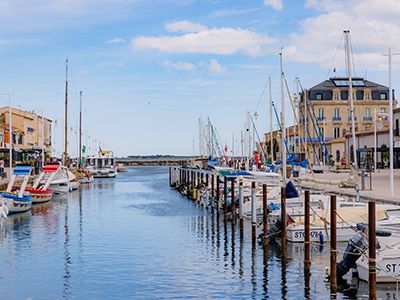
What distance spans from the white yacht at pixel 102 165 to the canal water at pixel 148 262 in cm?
8683

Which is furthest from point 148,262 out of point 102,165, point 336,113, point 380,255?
point 102,165

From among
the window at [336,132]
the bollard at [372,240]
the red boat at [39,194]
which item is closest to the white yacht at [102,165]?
the window at [336,132]

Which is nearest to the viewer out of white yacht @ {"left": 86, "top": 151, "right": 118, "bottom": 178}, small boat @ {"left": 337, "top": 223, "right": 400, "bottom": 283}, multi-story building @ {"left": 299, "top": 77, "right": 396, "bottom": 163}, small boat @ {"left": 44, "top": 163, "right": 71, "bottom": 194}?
small boat @ {"left": 337, "top": 223, "right": 400, "bottom": 283}

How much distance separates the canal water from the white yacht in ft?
285

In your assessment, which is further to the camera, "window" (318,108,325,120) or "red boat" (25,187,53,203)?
"window" (318,108,325,120)

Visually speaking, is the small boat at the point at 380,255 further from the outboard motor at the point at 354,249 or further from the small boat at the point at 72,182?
the small boat at the point at 72,182

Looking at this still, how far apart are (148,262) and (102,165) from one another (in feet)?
388

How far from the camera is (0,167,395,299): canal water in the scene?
24984 mm

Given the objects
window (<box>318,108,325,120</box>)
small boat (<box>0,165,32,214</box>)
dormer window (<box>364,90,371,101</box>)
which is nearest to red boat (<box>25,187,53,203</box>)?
small boat (<box>0,165,32,214</box>)

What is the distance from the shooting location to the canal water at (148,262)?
24984mm

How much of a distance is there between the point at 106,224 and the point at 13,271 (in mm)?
19327

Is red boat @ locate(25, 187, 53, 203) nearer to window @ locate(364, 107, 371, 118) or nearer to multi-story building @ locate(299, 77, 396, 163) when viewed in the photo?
multi-story building @ locate(299, 77, 396, 163)

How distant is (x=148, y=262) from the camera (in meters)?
31.2

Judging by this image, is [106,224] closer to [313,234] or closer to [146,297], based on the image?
[313,234]
